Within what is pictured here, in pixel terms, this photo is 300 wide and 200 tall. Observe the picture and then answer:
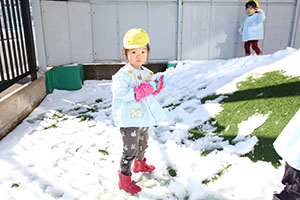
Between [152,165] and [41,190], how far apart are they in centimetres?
111

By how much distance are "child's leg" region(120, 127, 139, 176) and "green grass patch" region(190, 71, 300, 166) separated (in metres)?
1.19

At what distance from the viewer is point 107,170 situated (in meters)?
2.78

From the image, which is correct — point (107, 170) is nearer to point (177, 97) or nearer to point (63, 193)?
point (63, 193)

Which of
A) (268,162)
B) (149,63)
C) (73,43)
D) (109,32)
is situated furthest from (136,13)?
(268,162)

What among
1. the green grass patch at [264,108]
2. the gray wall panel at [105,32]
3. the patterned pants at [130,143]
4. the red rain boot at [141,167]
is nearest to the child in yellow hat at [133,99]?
the patterned pants at [130,143]

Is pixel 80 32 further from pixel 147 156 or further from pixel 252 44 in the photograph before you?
pixel 147 156

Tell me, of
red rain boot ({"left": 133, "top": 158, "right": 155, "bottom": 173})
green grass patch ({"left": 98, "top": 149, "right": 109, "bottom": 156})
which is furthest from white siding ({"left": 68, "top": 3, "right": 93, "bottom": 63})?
red rain boot ({"left": 133, "top": 158, "right": 155, "bottom": 173})

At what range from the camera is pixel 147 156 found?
119 inches

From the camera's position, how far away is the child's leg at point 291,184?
67.2 inches

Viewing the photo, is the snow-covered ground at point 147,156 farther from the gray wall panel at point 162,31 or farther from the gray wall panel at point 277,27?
the gray wall panel at point 277,27

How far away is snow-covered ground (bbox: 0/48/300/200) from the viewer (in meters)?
2.39

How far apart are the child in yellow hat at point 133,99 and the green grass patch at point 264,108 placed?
1167 mm

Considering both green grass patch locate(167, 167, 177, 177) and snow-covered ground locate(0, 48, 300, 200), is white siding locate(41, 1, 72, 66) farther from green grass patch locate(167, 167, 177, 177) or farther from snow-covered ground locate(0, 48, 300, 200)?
green grass patch locate(167, 167, 177, 177)

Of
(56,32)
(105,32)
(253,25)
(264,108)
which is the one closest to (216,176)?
(264,108)
